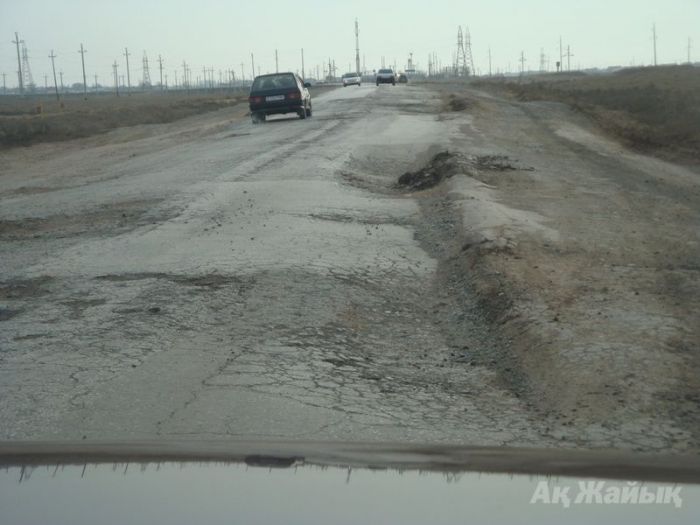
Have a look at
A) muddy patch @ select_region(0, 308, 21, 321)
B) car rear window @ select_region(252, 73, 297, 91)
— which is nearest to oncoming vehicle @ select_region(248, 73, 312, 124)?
car rear window @ select_region(252, 73, 297, 91)

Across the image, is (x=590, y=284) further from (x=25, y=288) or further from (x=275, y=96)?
(x=275, y=96)

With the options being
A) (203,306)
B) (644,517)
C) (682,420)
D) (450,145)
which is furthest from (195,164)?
(644,517)

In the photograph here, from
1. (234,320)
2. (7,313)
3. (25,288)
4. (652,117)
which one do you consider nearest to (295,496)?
(234,320)

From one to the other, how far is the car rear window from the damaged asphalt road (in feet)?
57.7

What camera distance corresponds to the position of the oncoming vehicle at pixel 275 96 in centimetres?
3394

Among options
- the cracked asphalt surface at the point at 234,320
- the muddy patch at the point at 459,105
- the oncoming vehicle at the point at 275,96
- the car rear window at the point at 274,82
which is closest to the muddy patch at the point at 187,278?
the cracked asphalt surface at the point at 234,320

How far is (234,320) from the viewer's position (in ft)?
26.5

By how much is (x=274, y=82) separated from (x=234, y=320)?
89.7 feet

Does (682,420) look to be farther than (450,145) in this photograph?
No

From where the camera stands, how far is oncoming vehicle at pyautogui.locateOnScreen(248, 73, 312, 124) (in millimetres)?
33938

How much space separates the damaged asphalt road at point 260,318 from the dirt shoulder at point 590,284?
9 centimetres

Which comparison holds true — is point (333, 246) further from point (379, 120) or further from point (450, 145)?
point (379, 120)

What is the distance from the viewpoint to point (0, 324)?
816cm

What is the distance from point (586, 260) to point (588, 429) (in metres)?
4.64
